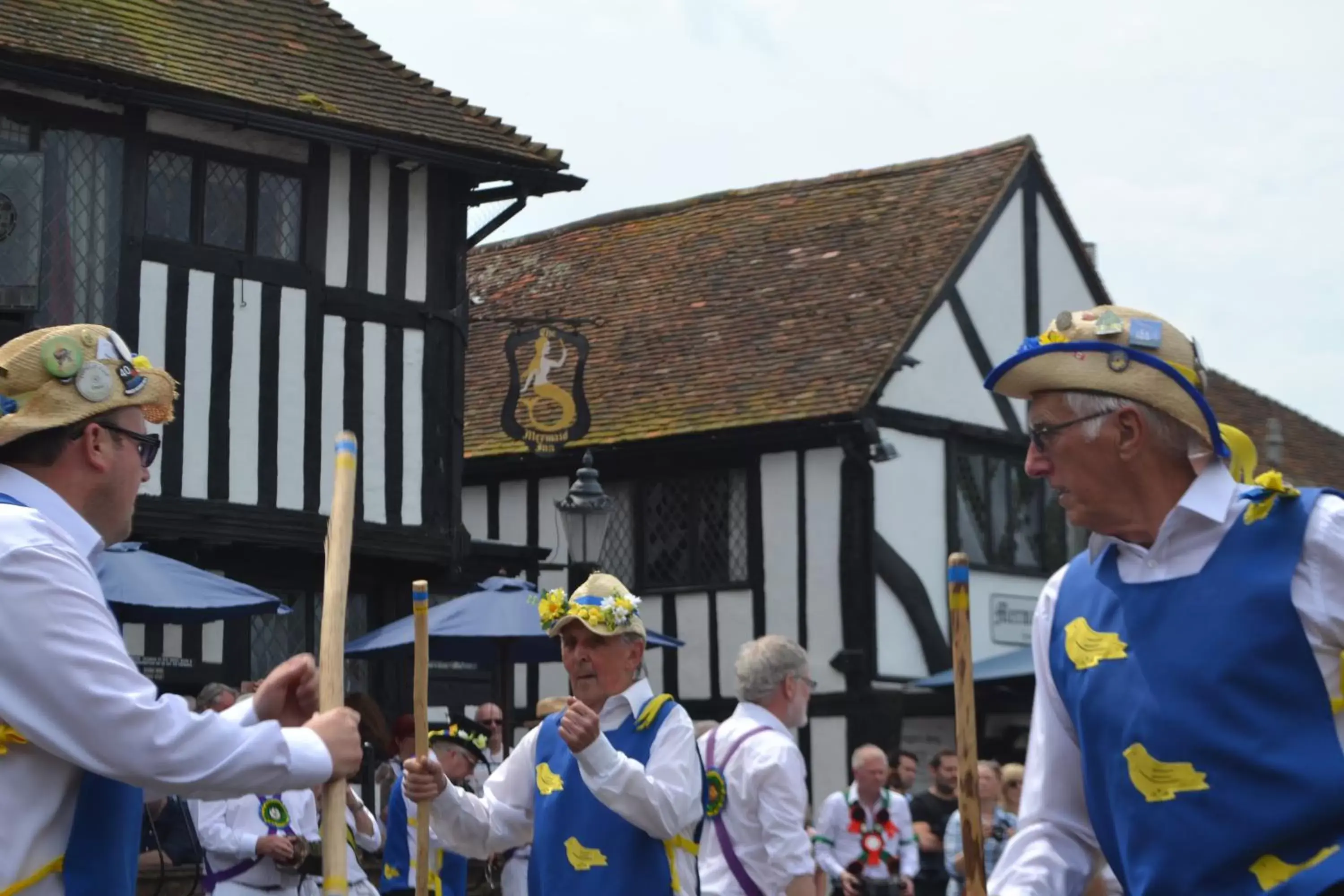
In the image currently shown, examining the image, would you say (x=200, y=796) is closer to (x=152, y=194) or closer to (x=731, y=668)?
(x=152, y=194)

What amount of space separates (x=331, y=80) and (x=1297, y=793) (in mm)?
13967

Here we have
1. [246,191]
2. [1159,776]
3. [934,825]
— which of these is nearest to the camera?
[1159,776]

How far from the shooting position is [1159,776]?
352cm

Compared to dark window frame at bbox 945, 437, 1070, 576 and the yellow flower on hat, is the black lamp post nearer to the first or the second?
dark window frame at bbox 945, 437, 1070, 576

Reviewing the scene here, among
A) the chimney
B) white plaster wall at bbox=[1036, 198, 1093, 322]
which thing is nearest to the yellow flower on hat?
white plaster wall at bbox=[1036, 198, 1093, 322]

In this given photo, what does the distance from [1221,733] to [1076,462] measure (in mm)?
573

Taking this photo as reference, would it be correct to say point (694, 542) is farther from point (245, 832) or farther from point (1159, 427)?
point (1159, 427)

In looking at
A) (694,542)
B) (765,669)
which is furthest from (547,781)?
(694,542)

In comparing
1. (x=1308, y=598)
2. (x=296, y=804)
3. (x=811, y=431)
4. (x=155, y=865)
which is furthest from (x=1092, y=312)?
(x=811, y=431)

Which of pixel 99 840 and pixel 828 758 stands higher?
pixel 99 840

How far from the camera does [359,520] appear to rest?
15688 mm

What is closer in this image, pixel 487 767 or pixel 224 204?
pixel 487 767

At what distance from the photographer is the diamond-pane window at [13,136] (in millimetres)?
14102

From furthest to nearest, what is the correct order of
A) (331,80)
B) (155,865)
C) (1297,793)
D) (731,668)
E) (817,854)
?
1. (731,668)
2. (331,80)
3. (817,854)
4. (155,865)
5. (1297,793)
